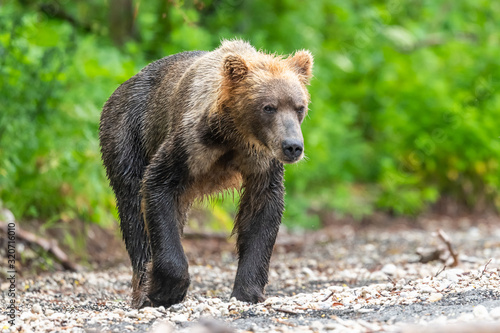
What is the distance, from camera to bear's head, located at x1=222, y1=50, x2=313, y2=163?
564 centimetres

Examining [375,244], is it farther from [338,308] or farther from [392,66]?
[392,66]

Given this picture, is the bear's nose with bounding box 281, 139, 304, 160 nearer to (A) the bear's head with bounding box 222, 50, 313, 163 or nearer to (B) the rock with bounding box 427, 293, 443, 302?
(A) the bear's head with bounding box 222, 50, 313, 163

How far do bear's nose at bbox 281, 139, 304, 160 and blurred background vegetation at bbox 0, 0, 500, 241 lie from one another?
4.28 metres

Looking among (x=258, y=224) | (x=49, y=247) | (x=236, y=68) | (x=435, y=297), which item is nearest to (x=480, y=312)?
(x=435, y=297)

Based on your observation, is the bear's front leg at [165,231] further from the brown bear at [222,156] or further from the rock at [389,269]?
the rock at [389,269]

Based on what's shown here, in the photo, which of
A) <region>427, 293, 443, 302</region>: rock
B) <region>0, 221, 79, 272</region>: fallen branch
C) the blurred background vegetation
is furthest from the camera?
the blurred background vegetation

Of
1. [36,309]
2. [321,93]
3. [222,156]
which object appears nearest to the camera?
[36,309]

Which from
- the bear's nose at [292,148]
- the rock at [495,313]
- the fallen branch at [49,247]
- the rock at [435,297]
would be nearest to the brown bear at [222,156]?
the bear's nose at [292,148]

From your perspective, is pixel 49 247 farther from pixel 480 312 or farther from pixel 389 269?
pixel 480 312

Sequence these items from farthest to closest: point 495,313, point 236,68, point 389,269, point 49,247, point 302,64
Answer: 1. point 49,247
2. point 389,269
3. point 302,64
4. point 236,68
5. point 495,313

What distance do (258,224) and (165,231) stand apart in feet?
2.66

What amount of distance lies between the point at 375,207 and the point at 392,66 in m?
3.70

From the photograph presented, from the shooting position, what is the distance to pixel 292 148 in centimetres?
550

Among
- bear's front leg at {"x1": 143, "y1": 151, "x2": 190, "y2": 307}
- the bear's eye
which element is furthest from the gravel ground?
the bear's eye
